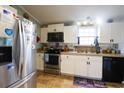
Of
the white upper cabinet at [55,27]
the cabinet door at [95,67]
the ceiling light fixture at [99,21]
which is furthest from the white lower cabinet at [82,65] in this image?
the ceiling light fixture at [99,21]

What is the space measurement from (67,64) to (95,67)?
0.98 m

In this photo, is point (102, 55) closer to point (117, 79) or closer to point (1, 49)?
point (117, 79)

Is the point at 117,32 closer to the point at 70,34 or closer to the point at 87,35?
the point at 87,35

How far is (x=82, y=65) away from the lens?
13.2ft

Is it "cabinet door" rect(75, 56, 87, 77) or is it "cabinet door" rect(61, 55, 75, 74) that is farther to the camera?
"cabinet door" rect(61, 55, 75, 74)

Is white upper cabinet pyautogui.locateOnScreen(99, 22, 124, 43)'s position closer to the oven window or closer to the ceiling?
the ceiling

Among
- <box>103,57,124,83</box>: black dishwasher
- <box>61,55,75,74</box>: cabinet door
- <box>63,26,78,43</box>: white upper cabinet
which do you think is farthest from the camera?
<box>63,26,78,43</box>: white upper cabinet

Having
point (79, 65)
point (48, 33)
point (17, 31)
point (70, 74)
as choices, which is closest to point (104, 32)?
point (79, 65)

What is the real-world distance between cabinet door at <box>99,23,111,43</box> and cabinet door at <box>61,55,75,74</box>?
127cm

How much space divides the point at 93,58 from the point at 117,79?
0.94 meters

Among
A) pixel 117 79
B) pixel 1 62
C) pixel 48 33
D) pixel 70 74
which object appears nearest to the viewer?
pixel 1 62

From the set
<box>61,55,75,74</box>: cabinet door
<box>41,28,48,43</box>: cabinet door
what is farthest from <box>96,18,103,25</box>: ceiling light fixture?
<box>41,28,48,43</box>: cabinet door

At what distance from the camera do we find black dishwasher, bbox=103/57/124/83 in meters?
3.57

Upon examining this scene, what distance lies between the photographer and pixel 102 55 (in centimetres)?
374
